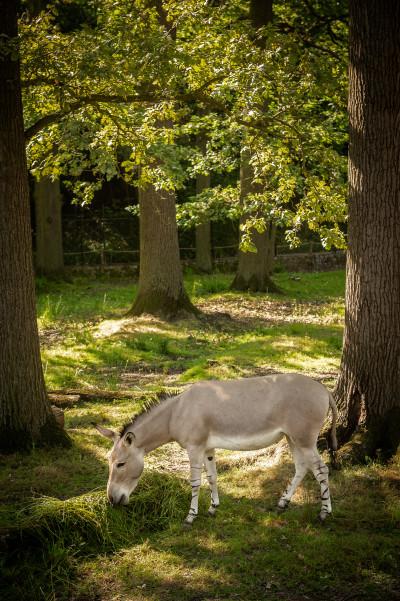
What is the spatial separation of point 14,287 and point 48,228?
17.2 m

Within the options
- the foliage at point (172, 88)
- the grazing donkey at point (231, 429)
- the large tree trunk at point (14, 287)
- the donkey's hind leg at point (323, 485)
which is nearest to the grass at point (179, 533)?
the donkey's hind leg at point (323, 485)

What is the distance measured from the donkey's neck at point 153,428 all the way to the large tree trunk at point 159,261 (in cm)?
1049

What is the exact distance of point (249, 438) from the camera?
691 cm

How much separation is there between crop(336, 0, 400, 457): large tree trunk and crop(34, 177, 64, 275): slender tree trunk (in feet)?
60.9

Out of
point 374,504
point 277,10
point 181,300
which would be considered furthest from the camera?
point 277,10

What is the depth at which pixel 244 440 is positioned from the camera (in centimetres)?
691

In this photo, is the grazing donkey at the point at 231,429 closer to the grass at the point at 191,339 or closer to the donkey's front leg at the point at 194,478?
the donkey's front leg at the point at 194,478

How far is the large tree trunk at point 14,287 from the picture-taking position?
28.5ft

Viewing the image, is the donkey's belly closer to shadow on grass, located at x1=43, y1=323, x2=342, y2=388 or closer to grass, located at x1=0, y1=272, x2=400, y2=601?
grass, located at x1=0, y1=272, x2=400, y2=601

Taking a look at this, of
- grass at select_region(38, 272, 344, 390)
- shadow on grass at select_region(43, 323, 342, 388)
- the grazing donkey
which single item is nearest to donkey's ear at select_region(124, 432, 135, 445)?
the grazing donkey

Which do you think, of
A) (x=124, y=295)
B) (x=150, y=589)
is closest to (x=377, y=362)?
(x=150, y=589)

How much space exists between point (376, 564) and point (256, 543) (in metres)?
1.09

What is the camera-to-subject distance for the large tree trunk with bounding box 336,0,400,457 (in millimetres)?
8016

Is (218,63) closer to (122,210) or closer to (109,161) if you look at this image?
(109,161)
